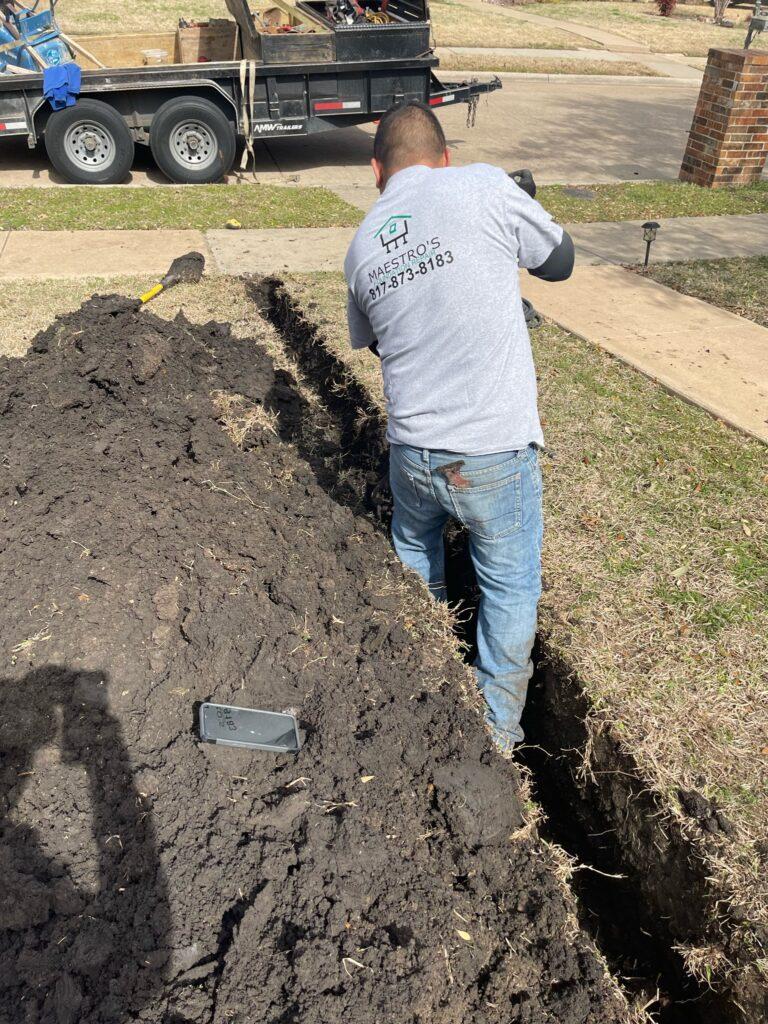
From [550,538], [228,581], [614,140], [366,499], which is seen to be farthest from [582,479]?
[614,140]

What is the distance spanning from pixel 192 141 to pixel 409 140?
8287mm

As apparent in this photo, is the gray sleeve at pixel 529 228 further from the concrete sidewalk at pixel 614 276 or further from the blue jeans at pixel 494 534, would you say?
the concrete sidewalk at pixel 614 276

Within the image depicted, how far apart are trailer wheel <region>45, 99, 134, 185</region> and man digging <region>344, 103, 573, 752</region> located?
807 centimetres

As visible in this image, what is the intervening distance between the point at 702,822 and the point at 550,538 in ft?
4.99

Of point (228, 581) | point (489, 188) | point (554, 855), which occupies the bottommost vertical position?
point (554, 855)

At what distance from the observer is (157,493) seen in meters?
3.87

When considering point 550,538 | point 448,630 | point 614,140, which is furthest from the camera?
Answer: point 614,140

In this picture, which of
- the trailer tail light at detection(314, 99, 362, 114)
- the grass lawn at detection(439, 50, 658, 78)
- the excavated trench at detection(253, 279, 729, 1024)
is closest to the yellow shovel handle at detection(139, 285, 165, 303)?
the excavated trench at detection(253, 279, 729, 1024)

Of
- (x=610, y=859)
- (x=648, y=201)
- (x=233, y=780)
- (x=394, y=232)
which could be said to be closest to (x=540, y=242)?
(x=394, y=232)

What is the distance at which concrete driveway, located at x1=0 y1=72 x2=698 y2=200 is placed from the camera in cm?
1097

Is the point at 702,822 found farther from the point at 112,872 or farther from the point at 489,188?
the point at 489,188

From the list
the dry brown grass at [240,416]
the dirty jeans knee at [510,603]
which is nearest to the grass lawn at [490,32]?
the dry brown grass at [240,416]

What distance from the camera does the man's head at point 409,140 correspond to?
2752 millimetres

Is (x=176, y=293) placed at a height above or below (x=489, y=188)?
below
